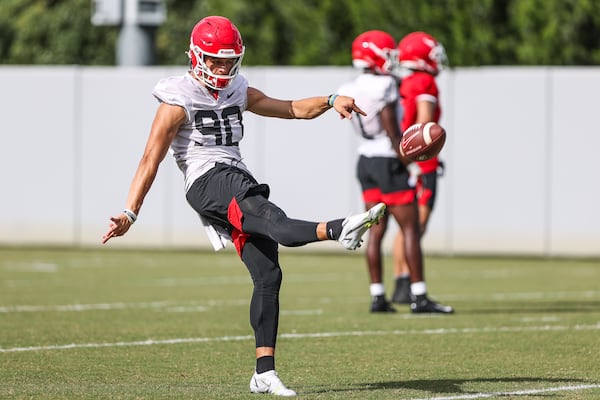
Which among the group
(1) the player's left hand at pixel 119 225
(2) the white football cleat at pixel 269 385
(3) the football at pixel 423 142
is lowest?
(2) the white football cleat at pixel 269 385

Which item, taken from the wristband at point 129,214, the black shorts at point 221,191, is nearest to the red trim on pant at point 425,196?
the black shorts at point 221,191

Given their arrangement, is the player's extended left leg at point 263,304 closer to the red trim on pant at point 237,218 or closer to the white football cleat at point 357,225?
the red trim on pant at point 237,218

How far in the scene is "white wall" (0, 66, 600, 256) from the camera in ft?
54.0

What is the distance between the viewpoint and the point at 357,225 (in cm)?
593

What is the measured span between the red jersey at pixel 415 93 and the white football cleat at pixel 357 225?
4556 mm

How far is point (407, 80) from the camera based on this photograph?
1112 cm

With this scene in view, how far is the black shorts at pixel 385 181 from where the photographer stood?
10.5 m

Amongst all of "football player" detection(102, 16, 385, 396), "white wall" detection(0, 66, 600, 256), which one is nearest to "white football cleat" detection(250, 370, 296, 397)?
"football player" detection(102, 16, 385, 396)

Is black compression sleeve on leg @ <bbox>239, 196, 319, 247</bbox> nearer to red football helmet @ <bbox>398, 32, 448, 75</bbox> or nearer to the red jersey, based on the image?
the red jersey

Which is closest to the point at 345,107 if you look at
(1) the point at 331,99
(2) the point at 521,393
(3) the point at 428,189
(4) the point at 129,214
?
(1) the point at 331,99

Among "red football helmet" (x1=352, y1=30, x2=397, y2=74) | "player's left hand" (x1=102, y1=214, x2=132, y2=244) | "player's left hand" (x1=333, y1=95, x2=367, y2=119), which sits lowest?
"player's left hand" (x1=102, y1=214, x2=132, y2=244)

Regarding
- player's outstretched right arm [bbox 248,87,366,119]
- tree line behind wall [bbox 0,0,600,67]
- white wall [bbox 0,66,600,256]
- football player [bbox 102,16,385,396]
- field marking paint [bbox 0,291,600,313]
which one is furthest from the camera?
tree line behind wall [bbox 0,0,600,67]

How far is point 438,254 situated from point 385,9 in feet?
16.5

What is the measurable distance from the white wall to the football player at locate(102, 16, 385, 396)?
992cm
